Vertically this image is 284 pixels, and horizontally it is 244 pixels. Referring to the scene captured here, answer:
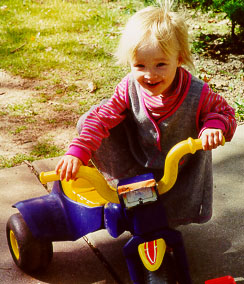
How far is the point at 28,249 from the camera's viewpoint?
2.20 m

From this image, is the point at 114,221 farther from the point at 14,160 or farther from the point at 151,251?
the point at 14,160

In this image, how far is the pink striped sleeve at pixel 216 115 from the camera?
198cm

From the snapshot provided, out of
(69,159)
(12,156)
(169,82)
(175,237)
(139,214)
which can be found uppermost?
(169,82)

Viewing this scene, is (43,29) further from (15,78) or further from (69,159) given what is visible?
(69,159)

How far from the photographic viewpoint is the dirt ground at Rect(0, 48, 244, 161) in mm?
3459

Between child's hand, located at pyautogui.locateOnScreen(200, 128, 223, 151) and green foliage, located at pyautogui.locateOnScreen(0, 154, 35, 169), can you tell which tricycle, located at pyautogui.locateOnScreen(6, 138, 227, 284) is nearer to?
child's hand, located at pyautogui.locateOnScreen(200, 128, 223, 151)

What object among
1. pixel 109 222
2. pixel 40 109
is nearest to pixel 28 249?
pixel 109 222

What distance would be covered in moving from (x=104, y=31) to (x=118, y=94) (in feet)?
10.4

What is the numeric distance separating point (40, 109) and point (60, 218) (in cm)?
184

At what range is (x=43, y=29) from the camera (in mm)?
5328

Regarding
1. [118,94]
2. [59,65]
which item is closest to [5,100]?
[59,65]

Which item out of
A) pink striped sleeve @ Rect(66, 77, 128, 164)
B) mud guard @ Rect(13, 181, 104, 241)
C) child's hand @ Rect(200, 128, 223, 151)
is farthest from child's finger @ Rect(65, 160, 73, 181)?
child's hand @ Rect(200, 128, 223, 151)

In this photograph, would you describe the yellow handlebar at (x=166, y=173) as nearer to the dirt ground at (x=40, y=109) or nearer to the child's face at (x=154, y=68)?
the child's face at (x=154, y=68)

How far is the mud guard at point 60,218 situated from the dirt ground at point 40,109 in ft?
3.93
